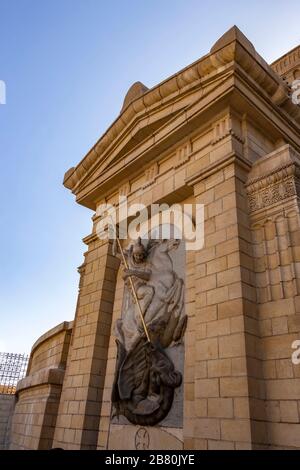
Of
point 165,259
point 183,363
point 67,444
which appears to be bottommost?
point 67,444

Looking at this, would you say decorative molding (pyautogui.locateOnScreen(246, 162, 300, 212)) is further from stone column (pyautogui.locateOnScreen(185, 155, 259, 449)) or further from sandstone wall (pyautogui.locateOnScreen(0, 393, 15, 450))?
sandstone wall (pyautogui.locateOnScreen(0, 393, 15, 450))

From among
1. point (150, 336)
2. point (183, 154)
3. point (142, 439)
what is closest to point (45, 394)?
point (142, 439)

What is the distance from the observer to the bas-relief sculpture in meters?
6.86

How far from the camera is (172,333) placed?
7188 millimetres

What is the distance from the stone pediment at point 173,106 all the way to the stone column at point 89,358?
246 centimetres

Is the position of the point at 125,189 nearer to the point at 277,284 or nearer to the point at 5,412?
the point at 277,284

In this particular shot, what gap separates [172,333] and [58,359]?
21.3 ft

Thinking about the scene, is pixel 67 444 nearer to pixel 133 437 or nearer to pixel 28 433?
pixel 133 437

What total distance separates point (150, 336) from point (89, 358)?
2.22m

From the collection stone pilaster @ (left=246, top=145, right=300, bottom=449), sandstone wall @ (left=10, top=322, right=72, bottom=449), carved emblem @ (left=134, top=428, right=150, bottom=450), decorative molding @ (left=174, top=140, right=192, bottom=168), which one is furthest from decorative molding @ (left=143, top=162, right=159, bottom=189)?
carved emblem @ (left=134, top=428, right=150, bottom=450)

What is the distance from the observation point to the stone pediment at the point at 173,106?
782 centimetres

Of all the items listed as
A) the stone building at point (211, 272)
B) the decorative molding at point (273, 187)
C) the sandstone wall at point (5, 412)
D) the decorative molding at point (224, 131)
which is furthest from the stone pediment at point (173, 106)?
the sandstone wall at point (5, 412)

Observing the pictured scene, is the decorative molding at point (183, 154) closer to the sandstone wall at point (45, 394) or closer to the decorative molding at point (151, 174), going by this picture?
the decorative molding at point (151, 174)

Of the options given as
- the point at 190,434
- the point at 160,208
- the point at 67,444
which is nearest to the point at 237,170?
the point at 160,208
